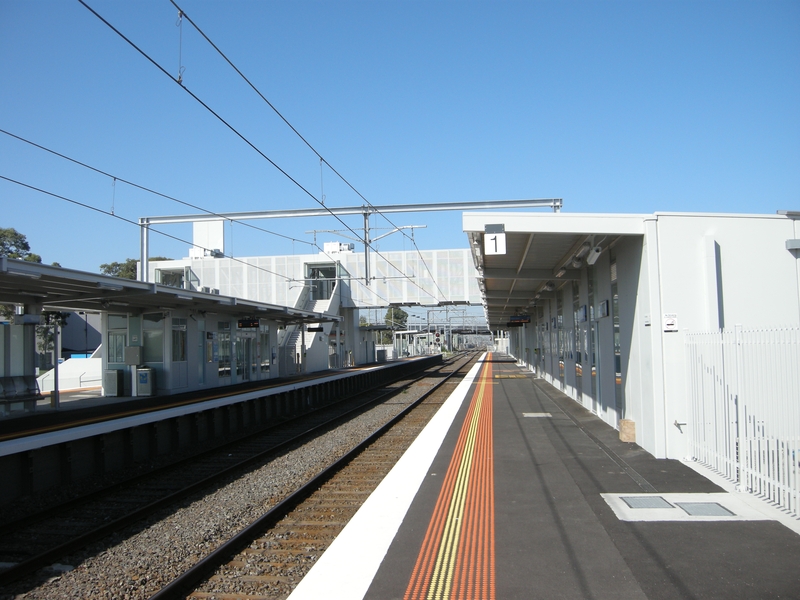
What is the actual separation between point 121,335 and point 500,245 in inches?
648

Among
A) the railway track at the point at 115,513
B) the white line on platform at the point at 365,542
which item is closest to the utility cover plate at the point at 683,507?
the white line on platform at the point at 365,542

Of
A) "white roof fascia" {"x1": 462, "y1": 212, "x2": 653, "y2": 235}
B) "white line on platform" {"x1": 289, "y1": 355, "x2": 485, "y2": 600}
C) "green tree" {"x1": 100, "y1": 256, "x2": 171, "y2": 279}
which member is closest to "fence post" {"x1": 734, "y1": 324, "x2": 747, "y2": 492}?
"white roof fascia" {"x1": 462, "y1": 212, "x2": 653, "y2": 235}

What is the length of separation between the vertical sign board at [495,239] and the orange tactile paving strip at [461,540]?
3.03 m

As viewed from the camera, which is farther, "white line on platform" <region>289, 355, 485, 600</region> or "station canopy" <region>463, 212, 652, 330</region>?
"station canopy" <region>463, 212, 652, 330</region>

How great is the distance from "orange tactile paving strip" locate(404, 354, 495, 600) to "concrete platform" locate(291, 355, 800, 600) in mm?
15

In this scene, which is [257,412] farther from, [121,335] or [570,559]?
[570,559]

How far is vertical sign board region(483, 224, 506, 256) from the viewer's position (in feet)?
29.9

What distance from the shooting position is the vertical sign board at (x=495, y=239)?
9.12 metres

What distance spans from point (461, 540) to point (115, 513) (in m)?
4.42

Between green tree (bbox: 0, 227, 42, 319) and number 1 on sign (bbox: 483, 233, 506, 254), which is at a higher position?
green tree (bbox: 0, 227, 42, 319)

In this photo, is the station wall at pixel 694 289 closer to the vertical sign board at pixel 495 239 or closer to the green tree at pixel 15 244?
the vertical sign board at pixel 495 239

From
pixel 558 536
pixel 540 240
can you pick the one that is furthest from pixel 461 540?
pixel 540 240

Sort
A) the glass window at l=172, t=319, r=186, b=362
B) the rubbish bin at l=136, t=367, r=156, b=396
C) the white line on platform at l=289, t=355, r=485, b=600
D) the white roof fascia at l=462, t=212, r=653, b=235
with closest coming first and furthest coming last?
the white line on platform at l=289, t=355, r=485, b=600 < the white roof fascia at l=462, t=212, r=653, b=235 < the rubbish bin at l=136, t=367, r=156, b=396 < the glass window at l=172, t=319, r=186, b=362

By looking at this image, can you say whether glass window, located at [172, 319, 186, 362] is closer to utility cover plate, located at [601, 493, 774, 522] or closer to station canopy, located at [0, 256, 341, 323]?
station canopy, located at [0, 256, 341, 323]
